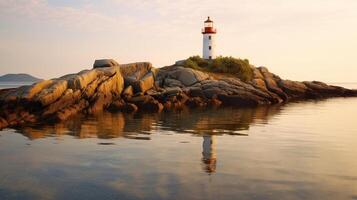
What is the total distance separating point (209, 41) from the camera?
223 feet

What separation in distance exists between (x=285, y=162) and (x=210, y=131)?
9.11 meters

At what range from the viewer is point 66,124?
26.2 m

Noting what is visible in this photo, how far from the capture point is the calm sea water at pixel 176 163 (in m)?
10.8

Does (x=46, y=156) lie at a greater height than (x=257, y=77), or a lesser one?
lesser

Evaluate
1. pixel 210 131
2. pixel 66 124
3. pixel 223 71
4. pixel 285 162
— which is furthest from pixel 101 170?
pixel 223 71

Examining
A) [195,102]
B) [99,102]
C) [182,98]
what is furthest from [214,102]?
[99,102]

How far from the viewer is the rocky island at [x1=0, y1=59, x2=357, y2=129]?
30125mm

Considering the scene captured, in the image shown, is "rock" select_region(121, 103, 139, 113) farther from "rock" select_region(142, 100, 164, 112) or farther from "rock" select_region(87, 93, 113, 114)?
"rock" select_region(87, 93, 113, 114)

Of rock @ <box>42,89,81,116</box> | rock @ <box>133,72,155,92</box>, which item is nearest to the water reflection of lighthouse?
rock @ <box>42,89,81,116</box>

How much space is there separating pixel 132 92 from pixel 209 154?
2869 cm

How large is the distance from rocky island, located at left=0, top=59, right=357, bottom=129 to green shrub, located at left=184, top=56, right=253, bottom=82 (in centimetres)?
61

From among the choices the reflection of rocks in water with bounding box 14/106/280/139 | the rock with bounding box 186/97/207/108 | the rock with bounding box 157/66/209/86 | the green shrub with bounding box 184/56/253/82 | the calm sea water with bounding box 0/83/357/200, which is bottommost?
the calm sea water with bounding box 0/83/357/200

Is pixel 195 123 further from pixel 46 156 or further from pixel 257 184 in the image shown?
pixel 257 184

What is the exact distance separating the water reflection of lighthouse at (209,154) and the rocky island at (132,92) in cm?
1278
